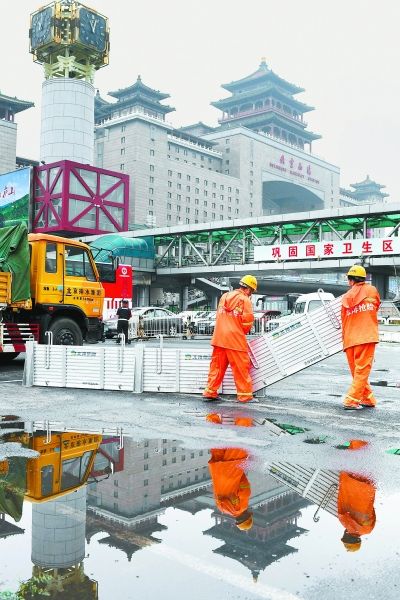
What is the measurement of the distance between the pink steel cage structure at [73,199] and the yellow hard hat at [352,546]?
202 feet

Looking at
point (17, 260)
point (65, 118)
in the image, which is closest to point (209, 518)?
point (17, 260)

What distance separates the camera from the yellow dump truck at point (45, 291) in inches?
471

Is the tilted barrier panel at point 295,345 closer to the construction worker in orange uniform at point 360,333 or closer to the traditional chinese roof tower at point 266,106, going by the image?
the construction worker in orange uniform at point 360,333

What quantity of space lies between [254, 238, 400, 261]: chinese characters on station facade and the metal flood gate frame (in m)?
31.5

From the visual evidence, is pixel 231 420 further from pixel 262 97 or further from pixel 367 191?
pixel 367 191

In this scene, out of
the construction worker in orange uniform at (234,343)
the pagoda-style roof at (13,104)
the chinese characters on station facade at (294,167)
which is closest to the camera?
the construction worker in orange uniform at (234,343)

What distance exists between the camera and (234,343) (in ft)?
27.2

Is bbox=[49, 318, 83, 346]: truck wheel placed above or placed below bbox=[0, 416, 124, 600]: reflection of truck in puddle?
above

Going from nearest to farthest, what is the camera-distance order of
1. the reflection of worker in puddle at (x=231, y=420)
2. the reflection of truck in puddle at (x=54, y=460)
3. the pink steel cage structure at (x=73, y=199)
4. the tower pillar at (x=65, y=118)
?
the reflection of truck in puddle at (x=54, y=460), the reflection of worker in puddle at (x=231, y=420), the pink steel cage structure at (x=73, y=199), the tower pillar at (x=65, y=118)

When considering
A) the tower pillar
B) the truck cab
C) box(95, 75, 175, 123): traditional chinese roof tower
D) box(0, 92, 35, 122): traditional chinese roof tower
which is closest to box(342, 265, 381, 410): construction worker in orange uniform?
the truck cab

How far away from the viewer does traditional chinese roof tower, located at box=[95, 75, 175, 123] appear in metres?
124

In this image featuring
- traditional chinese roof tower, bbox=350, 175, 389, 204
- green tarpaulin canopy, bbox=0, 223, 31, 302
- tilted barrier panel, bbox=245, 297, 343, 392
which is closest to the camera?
tilted barrier panel, bbox=245, 297, 343, 392

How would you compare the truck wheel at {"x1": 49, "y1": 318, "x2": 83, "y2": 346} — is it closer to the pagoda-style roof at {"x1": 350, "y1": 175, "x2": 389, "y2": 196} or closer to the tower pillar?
the tower pillar

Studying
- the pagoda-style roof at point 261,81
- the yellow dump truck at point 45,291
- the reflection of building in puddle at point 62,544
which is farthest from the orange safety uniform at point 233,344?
the pagoda-style roof at point 261,81
